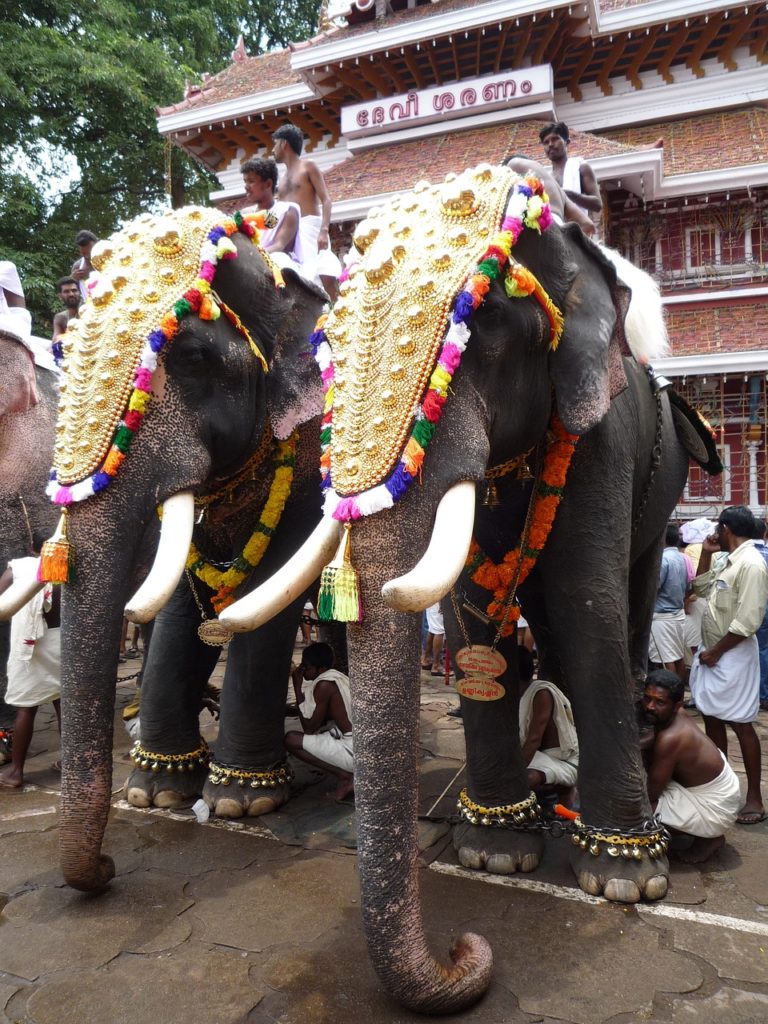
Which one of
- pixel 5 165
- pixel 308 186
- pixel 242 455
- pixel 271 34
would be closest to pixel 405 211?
pixel 242 455

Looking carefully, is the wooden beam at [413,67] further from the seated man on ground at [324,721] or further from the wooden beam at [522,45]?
the seated man on ground at [324,721]

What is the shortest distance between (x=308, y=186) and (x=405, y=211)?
303 cm

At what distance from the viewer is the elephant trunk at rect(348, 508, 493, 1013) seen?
2.02 m

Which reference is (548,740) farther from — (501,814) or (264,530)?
(264,530)

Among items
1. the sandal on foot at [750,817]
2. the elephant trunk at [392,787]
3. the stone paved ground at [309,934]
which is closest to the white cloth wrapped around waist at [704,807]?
the stone paved ground at [309,934]

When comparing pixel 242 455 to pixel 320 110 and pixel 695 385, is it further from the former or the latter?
pixel 320 110

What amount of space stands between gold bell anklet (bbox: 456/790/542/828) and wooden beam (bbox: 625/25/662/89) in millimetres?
13161

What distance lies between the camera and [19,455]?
505 centimetres

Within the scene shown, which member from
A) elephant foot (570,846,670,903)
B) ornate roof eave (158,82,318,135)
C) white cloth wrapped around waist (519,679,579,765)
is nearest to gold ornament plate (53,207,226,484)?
white cloth wrapped around waist (519,679,579,765)

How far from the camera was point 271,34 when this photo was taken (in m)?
25.9

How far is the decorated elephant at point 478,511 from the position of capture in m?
2.13

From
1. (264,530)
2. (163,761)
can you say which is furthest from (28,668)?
(264,530)

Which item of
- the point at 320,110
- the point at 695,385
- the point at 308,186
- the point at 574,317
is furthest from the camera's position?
the point at 320,110

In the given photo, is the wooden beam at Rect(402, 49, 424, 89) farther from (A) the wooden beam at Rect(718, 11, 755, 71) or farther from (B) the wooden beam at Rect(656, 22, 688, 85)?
(A) the wooden beam at Rect(718, 11, 755, 71)
